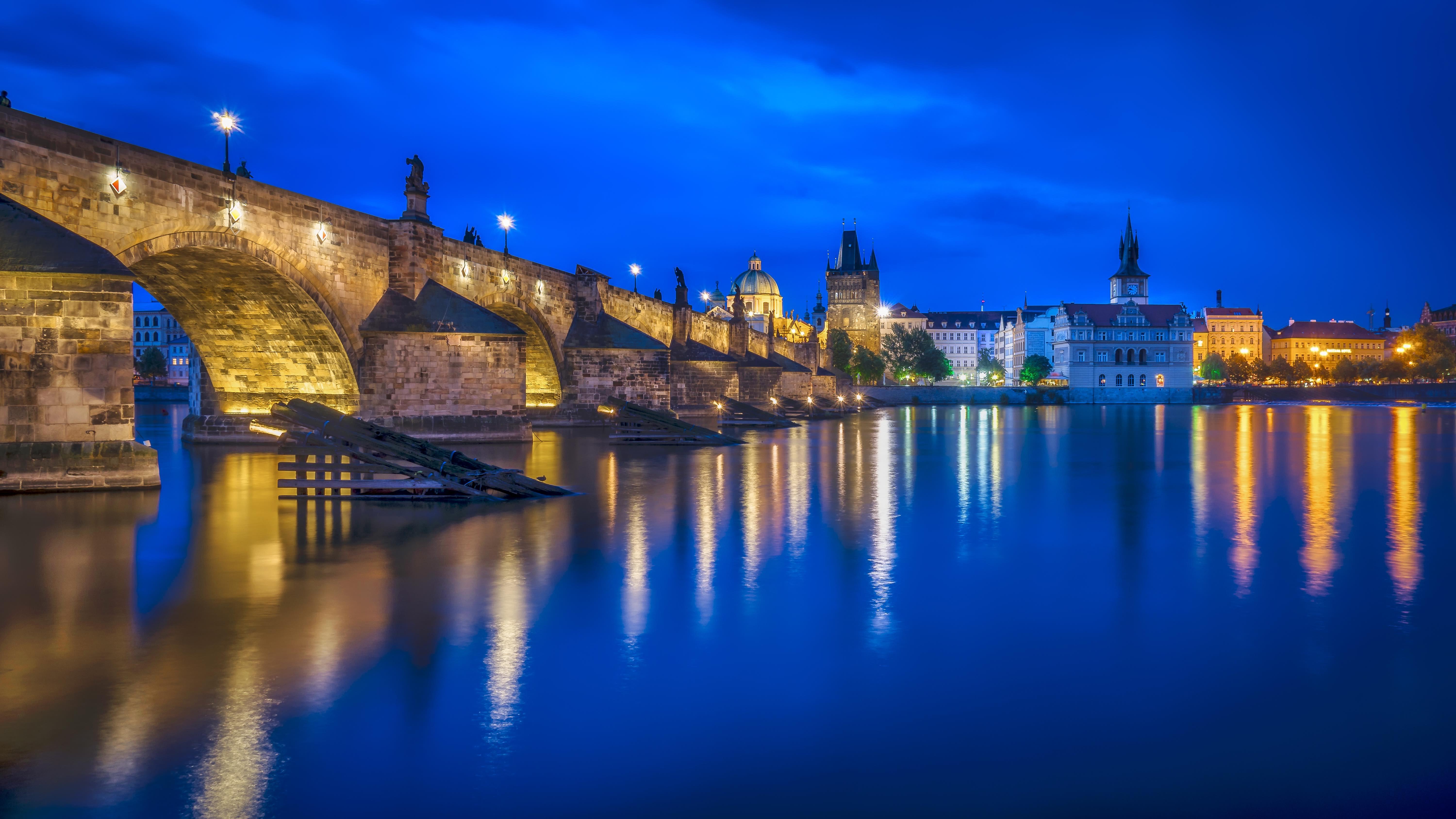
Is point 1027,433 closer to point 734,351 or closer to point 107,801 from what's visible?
point 734,351

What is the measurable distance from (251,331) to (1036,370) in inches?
4153

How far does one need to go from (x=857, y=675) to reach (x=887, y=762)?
4.16 ft

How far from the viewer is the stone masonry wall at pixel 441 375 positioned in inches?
950

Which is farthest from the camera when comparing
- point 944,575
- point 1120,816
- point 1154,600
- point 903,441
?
point 903,441

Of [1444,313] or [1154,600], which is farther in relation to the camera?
[1444,313]

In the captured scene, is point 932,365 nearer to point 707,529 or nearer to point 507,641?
point 707,529

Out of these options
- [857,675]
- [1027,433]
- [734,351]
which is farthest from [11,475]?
[734,351]

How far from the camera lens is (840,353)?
90.3 metres

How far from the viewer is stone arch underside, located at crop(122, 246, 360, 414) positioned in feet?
68.7

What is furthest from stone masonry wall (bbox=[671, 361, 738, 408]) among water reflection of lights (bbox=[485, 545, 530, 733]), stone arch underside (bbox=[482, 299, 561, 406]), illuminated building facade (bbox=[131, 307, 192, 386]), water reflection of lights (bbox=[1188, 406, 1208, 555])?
illuminated building facade (bbox=[131, 307, 192, 386])

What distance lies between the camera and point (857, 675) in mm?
5500

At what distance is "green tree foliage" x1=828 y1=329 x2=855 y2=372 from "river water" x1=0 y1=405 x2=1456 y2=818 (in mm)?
77029

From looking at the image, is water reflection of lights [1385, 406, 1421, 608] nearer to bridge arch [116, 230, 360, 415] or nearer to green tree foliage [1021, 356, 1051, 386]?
bridge arch [116, 230, 360, 415]

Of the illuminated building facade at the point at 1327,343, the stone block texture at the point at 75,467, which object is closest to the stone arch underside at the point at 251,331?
the stone block texture at the point at 75,467
